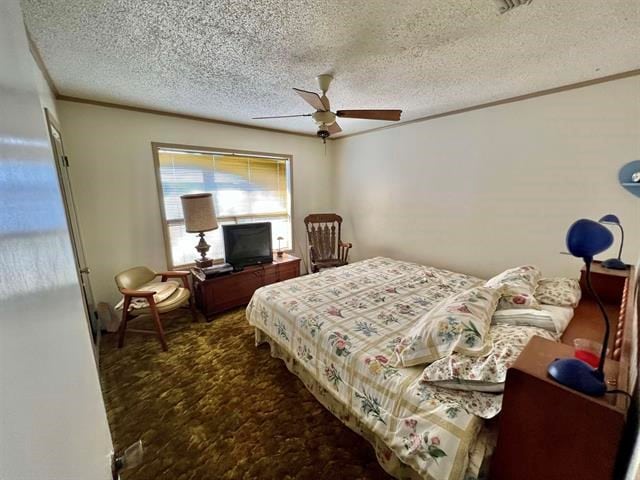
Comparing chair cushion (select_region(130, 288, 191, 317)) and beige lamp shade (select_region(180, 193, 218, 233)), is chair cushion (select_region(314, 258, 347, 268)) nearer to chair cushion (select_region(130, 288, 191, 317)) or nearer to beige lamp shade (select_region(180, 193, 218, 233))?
beige lamp shade (select_region(180, 193, 218, 233))

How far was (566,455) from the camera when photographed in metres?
0.79

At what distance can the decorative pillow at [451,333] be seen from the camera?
4.10ft

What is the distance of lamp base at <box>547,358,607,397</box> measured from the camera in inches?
29.3

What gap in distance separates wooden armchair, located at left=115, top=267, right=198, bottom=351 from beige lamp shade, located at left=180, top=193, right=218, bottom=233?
21.7 inches

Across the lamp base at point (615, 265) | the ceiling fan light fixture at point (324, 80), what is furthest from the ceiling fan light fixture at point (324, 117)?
the lamp base at point (615, 265)

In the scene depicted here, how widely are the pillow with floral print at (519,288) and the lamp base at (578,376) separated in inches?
34.8

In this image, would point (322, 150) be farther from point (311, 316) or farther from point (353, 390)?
point (353, 390)

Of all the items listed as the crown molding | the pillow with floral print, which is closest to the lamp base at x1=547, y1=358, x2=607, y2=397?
the pillow with floral print

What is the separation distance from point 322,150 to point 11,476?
463cm

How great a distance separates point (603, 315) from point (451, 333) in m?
0.62

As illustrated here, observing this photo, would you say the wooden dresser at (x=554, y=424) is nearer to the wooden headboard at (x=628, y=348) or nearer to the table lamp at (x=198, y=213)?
the wooden headboard at (x=628, y=348)

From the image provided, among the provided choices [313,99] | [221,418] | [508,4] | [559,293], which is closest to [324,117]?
[313,99]

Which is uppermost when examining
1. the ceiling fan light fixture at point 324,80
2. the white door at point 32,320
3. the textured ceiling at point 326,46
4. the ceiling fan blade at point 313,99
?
the textured ceiling at point 326,46

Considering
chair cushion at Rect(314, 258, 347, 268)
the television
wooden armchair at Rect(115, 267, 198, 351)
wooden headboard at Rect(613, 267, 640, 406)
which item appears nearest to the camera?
wooden headboard at Rect(613, 267, 640, 406)
